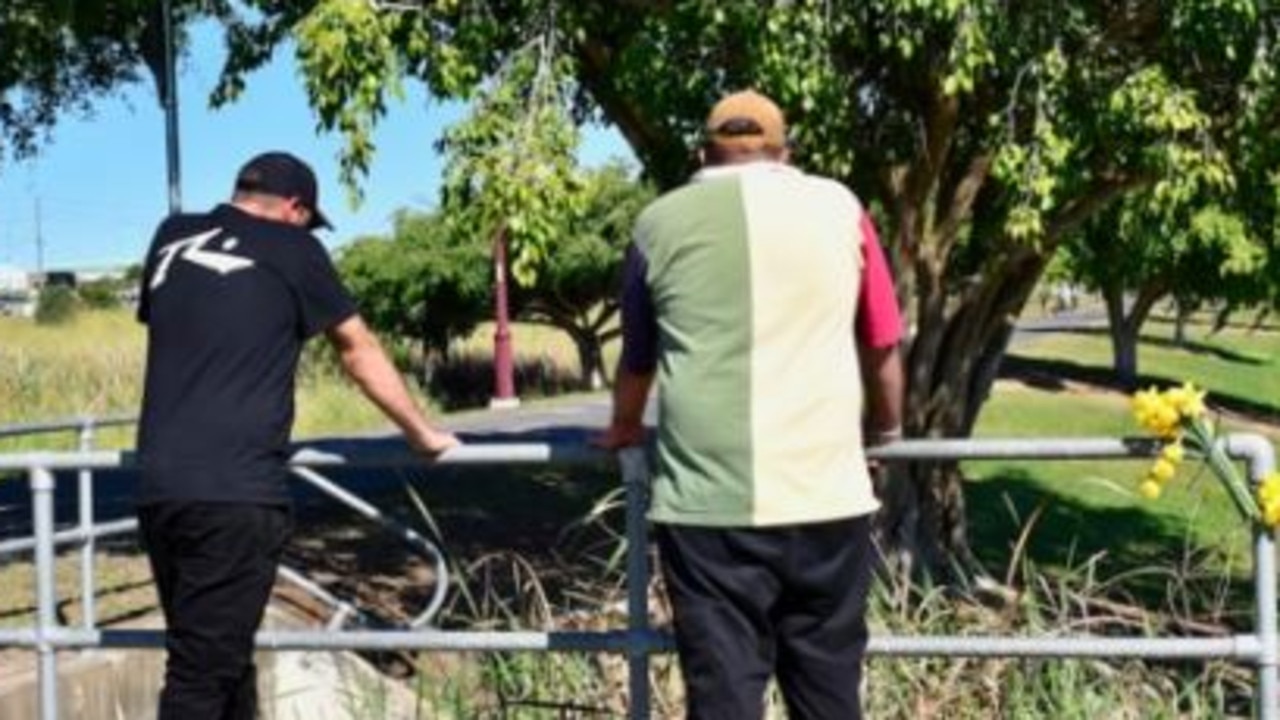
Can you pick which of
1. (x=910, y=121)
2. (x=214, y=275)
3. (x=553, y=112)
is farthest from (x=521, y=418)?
(x=214, y=275)

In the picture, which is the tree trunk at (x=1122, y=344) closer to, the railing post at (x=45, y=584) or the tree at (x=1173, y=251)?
the tree at (x=1173, y=251)

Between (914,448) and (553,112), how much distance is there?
195 inches

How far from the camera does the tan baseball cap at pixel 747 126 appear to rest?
4059 mm

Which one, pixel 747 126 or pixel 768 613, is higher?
pixel 747 126

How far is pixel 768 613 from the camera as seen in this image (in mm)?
4082

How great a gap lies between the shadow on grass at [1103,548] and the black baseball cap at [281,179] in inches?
89.2

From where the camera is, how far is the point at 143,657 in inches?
316

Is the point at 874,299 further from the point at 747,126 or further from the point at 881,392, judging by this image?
the point at 747,126

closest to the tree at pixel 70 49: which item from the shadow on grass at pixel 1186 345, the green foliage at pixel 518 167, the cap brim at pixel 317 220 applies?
the green foliage at pixel 518 167

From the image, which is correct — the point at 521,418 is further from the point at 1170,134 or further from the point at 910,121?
the point at 1170,134

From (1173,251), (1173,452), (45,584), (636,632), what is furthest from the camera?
(1173,251)

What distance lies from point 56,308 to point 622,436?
50.2 meters

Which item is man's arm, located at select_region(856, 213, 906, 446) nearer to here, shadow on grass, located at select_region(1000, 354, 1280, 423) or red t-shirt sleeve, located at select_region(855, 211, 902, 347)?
red t-shirt sleeve, located at select_region(855, 211, 902, 347)

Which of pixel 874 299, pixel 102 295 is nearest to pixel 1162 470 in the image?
pixel 874 299
